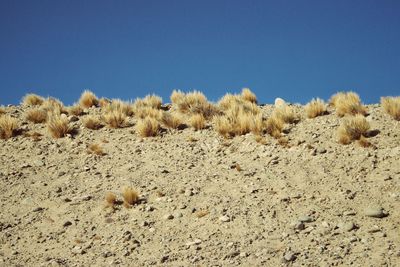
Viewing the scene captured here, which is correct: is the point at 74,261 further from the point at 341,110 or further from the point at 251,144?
the point at 341,110

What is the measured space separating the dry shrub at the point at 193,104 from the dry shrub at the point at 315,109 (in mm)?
3032

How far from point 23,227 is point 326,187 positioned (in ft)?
20.8

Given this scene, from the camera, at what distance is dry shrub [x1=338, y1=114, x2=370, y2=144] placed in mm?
11312

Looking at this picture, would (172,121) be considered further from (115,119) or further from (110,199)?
(110,199)

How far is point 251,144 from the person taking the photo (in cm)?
1220

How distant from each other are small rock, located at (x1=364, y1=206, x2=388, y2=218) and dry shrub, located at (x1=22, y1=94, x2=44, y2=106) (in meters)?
14.2

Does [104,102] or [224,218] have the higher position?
[104,102]

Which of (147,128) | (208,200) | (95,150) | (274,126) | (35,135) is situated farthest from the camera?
(35,135)

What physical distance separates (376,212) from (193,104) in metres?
8.68

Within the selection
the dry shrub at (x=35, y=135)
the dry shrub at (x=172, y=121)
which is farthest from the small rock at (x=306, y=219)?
the dry shrub at (x=35, y=135)

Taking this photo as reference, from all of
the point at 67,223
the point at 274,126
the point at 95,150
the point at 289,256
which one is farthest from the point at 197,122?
the point at 289,256

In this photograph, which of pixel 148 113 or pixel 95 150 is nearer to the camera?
pixel 95 150

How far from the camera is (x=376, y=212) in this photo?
8.15m

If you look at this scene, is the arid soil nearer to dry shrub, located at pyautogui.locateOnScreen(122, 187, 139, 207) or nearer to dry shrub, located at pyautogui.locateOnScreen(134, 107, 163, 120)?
dry shrub, located at pyautogui.locateOnScreen(122, 187, 139, 207)
